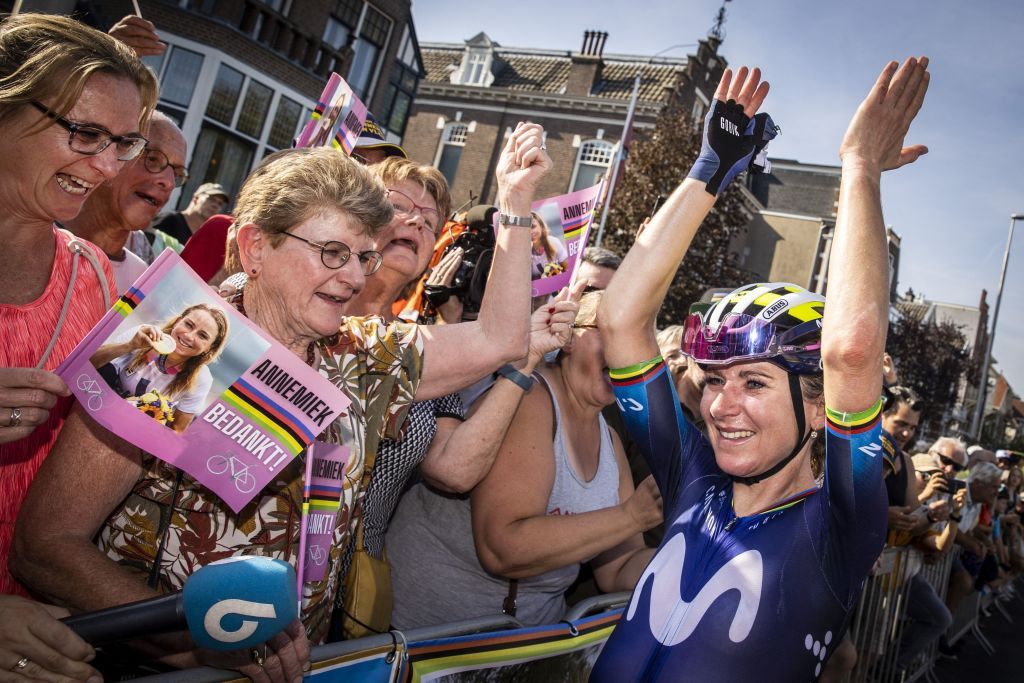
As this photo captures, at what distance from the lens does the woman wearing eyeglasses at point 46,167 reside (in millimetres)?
1829

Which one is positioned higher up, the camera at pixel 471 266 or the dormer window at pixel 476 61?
the dormer window at pixel 476 61

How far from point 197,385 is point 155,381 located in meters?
0.09

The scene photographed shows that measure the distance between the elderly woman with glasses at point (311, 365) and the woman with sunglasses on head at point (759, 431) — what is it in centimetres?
53

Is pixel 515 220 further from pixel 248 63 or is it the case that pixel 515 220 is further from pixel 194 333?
pixel 248 63

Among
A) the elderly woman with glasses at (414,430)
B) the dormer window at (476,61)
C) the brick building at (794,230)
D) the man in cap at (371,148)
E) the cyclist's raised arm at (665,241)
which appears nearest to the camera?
the cyclist's raised arm at (665,241)

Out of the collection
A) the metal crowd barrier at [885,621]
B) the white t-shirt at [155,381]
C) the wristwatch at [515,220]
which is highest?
the wristwatch at [515,220]

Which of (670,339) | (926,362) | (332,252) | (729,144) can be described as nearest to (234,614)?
(332,252)

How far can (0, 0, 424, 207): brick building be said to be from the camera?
58.9 ft

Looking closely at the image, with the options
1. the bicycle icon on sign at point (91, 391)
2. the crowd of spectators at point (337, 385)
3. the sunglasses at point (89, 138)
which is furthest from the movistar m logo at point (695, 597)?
the sunglasses at point (89, 138)

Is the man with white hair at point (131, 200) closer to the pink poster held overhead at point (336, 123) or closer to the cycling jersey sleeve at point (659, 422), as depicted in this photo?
the pink poster held overhead at point (336, 123)

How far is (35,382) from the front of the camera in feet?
4.95

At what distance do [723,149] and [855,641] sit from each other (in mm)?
4333

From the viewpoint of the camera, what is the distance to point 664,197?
20.0 metres

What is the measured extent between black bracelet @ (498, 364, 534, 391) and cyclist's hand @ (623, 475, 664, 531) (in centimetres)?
54
